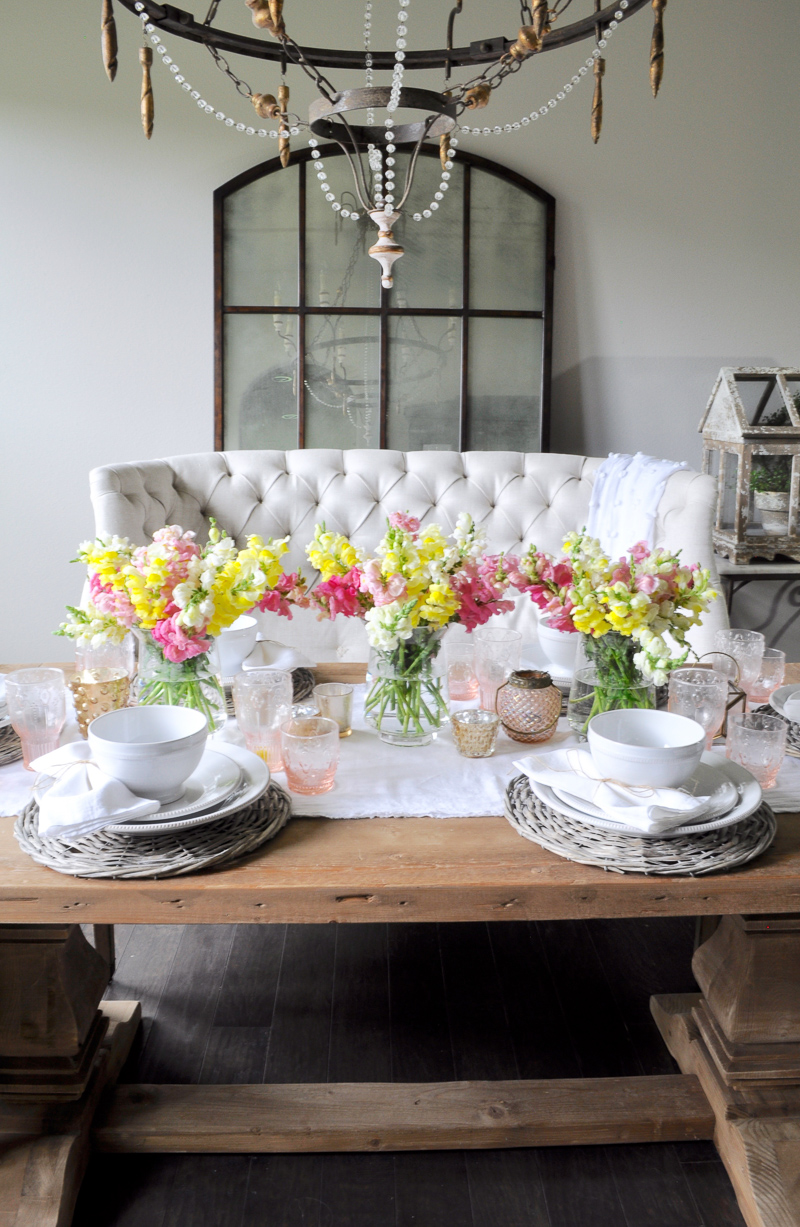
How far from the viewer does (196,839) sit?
1.13 metres

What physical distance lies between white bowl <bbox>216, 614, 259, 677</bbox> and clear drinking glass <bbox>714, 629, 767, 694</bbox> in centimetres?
85

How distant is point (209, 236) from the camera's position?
10.8 feet

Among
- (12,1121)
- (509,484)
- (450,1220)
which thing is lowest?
(450,1220)

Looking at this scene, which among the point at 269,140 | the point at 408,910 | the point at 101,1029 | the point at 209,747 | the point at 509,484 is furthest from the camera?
the point at 269,140

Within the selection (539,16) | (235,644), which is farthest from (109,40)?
(235,644)

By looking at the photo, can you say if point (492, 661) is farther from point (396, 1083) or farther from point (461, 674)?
point (396, 1083)

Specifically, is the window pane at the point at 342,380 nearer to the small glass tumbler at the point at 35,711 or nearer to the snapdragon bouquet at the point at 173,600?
the snapdragon bouquet at the point at 173,600

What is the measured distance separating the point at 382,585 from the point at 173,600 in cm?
29

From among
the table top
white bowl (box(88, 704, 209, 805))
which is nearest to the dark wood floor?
the table top

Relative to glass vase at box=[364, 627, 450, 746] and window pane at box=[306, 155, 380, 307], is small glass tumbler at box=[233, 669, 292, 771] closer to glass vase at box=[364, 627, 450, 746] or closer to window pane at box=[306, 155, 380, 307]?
glass vase at box=[364, 627, 450, 746]

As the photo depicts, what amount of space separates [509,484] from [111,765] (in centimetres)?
204

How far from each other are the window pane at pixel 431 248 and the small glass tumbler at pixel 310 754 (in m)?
2.31

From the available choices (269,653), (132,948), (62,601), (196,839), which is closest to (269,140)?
(62,601)

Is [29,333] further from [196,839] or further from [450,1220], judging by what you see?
Answer: [450,1220]
